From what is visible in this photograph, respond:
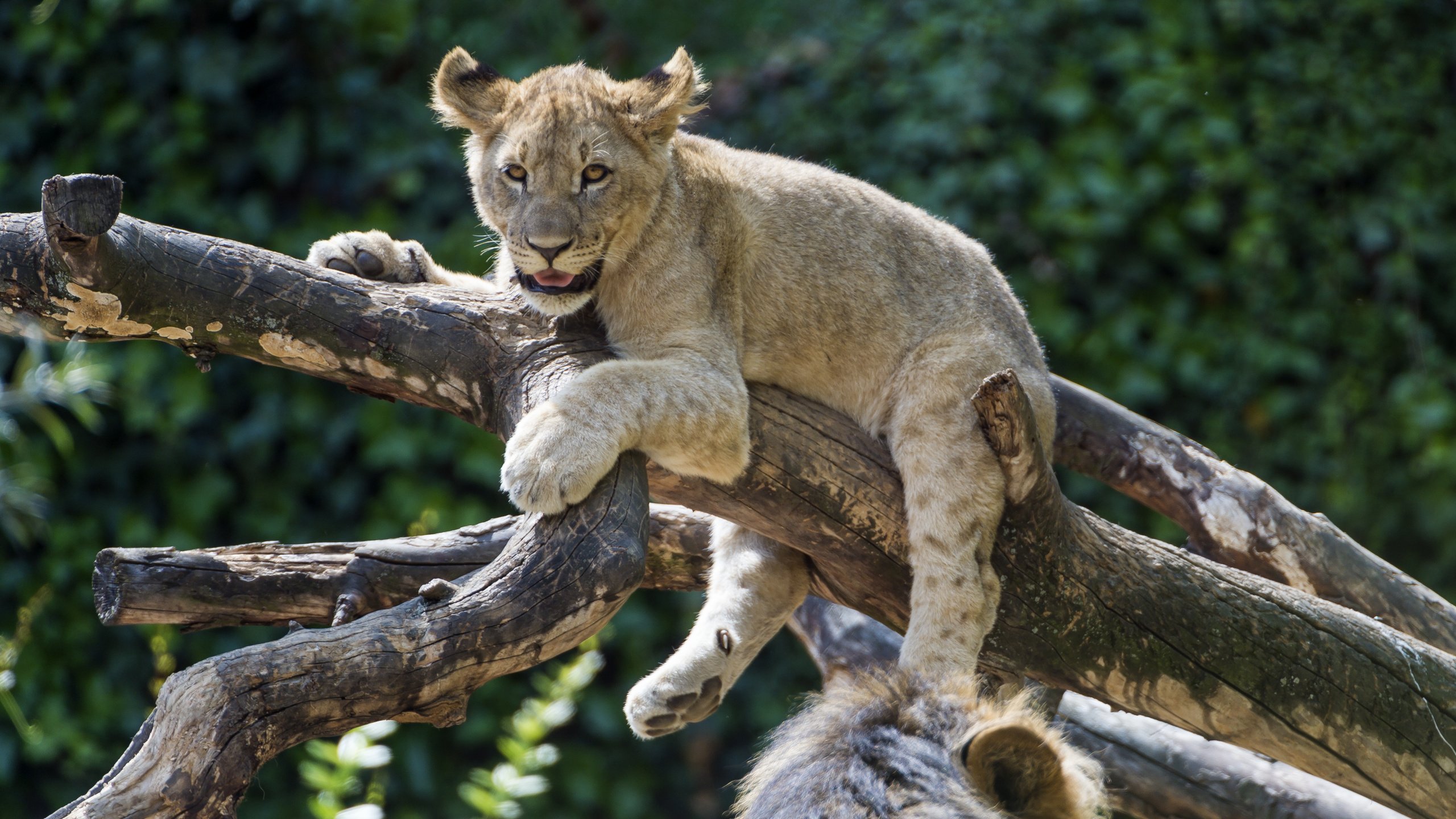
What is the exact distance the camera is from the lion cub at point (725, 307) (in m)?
3.34

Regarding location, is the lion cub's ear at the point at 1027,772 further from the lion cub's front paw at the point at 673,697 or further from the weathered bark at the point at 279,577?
the lion cub's front paw at the point at 673,697

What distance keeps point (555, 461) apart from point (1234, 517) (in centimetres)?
259

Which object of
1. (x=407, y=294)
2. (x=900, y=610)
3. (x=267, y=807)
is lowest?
(x=267, y=807)

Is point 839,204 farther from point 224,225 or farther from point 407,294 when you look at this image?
point 224,225

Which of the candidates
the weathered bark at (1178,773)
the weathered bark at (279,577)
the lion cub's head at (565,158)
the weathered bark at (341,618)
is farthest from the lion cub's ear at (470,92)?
the weathered bark at (1178,773)

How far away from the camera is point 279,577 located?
3.49 meters

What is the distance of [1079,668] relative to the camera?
343 centimetres

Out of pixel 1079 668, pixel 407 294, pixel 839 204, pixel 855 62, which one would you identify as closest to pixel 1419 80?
pixel 855 62

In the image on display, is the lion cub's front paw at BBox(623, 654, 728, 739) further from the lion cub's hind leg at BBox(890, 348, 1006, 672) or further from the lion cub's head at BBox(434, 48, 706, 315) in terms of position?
the lion cub's head at BBox(434, 48, 706, 315)

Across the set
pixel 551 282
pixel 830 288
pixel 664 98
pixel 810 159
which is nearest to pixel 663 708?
pixel 551 282

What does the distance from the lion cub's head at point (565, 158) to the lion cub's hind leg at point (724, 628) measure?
103 cm

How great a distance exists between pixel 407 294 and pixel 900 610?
1697mm

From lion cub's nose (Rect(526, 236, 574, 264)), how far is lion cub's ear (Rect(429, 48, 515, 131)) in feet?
1.74

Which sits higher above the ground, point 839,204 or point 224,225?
point 839,204
